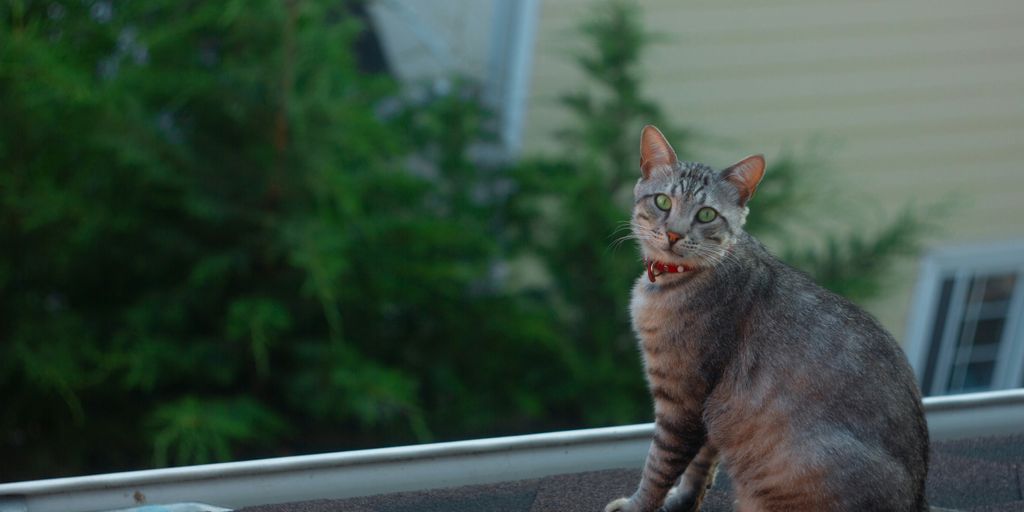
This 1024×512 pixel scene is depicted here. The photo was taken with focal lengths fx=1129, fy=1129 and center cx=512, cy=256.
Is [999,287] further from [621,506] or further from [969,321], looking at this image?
[621,506]

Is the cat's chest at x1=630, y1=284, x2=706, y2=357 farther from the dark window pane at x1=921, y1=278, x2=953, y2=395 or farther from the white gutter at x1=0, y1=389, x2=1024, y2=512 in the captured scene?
the dark window pane at x1=921, y1=278, x2=953, y2=395

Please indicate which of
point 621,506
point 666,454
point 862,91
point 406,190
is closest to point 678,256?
point 666,454

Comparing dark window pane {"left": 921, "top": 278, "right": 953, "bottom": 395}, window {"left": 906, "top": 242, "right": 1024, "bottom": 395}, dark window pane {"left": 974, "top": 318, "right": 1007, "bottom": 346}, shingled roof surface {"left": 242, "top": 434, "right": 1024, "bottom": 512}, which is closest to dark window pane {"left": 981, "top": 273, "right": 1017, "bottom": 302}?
window {"left": 906, "top": 242, "right": 1024, "bottom": 395}

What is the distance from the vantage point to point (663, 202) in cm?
196

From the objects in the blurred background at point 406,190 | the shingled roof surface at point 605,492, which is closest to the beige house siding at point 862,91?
the blurred background at point 406,190

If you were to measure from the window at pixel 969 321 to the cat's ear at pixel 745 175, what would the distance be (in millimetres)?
3870

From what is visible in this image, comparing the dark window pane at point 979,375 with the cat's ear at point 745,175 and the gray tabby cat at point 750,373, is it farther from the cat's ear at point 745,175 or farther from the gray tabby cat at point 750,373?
the cat's ear at point 745,175

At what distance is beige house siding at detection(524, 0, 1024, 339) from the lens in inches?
192

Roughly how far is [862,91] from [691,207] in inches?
141

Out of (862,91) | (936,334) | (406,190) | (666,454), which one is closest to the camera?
(666,454)

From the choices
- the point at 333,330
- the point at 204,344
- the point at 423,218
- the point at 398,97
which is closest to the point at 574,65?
the point at 398,97

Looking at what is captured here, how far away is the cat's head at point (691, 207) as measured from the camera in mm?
1912

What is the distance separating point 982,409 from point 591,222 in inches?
82.4

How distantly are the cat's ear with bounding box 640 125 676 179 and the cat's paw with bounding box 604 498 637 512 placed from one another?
570 mm
